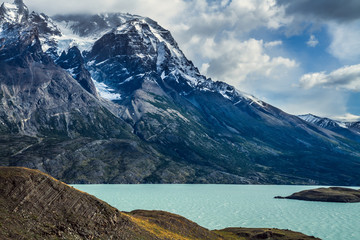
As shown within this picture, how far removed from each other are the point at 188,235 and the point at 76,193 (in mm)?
29712

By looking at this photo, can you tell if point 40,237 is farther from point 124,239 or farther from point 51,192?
point 124,239

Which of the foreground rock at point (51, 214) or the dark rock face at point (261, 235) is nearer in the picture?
the foreground rock at point (51, 214)

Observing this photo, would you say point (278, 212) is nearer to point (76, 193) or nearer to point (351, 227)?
point (351, 227)

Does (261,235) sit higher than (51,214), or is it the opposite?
(261,235)

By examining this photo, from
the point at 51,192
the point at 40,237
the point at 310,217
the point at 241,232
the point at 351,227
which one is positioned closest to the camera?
the point at 40,237

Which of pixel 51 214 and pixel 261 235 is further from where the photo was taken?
pixel 261 235

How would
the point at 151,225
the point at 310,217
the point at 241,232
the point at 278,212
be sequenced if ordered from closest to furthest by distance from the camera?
the point at 151,225 → the point at 241,232 → the point at 310,217 → the point at 278,212

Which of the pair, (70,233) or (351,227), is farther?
(351,227)

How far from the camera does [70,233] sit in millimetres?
50344

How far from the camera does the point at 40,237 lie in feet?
151

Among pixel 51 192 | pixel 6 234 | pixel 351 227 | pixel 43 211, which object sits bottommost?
pixel 6 234

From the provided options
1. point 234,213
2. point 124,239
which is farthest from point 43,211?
point 234,213

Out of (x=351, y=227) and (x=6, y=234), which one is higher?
(x=351, y=227)

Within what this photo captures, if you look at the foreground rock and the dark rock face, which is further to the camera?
the dark rock face
